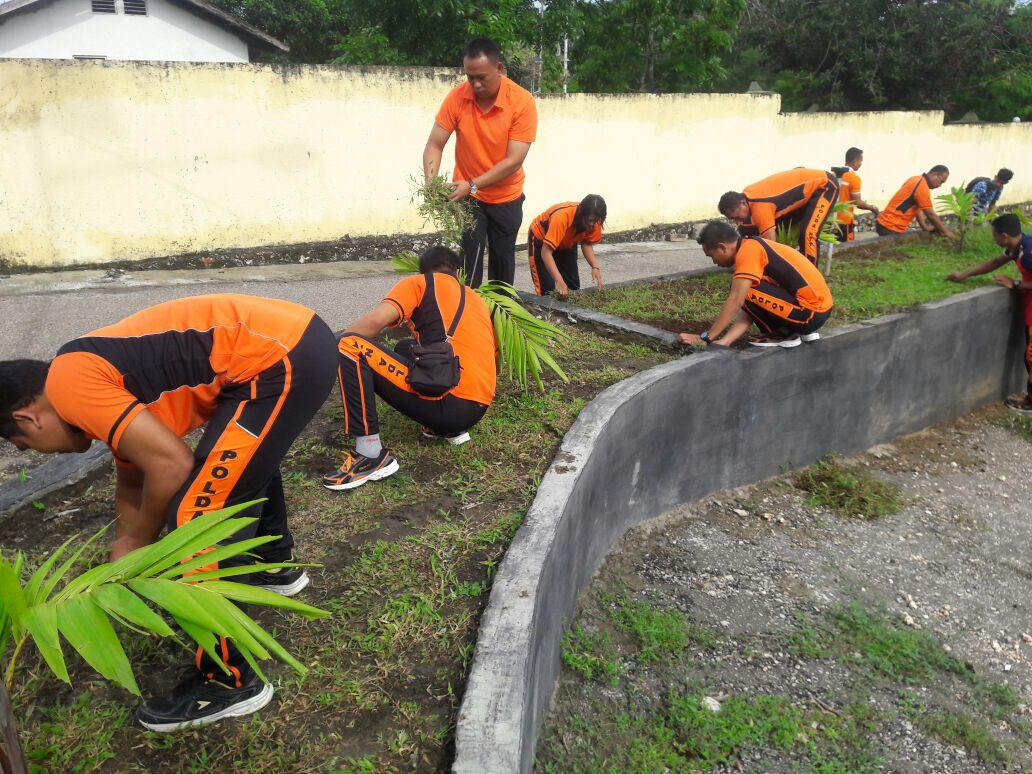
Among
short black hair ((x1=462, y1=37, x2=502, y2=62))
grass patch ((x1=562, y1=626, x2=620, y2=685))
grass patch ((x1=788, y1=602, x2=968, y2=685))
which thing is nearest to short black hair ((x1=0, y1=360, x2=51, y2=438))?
grass patch ((x1=562, y1=626, x2=620, y2=685))

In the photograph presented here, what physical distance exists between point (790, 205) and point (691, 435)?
10.3ft

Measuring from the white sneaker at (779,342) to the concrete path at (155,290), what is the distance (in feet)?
10.1

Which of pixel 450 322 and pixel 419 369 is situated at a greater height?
pixel 450 322

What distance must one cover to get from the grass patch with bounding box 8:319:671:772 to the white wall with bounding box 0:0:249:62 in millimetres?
17297

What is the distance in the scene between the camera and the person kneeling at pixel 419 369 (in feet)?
12.2

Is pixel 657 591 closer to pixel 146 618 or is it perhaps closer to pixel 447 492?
pixel 447 492

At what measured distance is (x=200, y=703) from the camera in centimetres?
226

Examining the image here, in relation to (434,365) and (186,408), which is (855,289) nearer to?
(434,365)

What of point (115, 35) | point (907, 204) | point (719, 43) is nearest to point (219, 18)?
point (115, 35)

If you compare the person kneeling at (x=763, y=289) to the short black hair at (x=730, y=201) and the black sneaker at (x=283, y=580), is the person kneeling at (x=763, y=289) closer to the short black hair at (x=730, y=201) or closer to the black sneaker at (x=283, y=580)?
the short black hair at (x=730, y=201)

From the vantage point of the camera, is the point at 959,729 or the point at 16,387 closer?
the point at 16,387

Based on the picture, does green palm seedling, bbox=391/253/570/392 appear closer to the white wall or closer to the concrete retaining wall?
the concrete retaining wall

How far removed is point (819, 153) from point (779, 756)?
1339cm

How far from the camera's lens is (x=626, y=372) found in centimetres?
507
